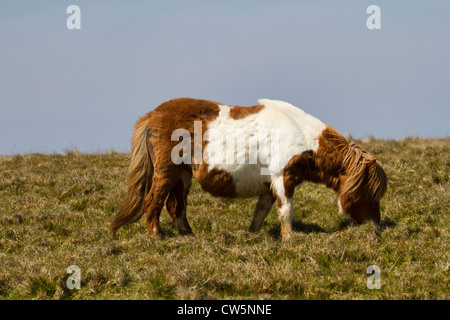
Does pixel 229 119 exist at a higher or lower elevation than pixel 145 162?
higher

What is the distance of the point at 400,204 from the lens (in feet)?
30.2

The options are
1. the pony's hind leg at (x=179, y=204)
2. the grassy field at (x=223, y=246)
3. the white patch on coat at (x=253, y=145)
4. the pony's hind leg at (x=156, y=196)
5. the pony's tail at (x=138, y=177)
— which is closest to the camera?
the grassy field at (x=223, y=246)

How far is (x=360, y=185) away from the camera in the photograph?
26.6ft

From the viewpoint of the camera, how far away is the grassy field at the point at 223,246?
5.89 meters

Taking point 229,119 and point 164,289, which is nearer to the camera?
point 164,289

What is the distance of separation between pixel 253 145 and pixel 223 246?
1650 mm

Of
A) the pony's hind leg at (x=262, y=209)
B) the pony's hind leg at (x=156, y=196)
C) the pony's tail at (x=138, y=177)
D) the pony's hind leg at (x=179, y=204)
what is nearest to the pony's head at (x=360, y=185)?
the pony's hind leg at (x=262, y=209)

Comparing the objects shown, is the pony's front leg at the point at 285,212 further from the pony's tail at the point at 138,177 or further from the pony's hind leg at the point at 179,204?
the pony's tail at the point at 138,177

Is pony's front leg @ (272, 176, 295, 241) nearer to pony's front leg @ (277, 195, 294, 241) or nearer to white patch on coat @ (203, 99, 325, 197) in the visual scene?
pony's front leg @ (277, 195, 294, 241)

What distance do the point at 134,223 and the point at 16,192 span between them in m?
3.77

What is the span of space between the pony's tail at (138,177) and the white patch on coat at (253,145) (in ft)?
3.66
